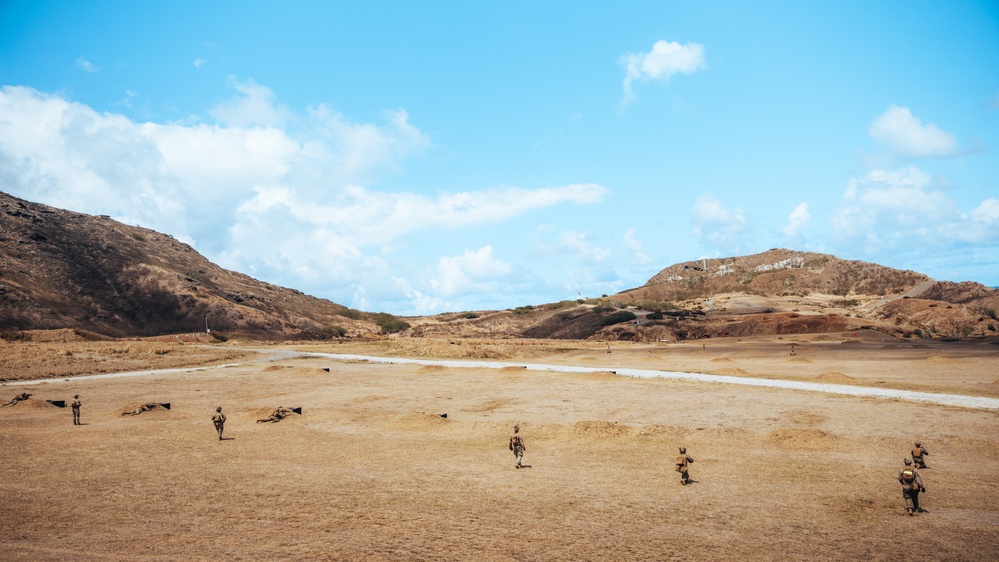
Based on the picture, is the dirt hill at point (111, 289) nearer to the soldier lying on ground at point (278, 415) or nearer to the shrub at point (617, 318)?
the shrub at point (617, 318)

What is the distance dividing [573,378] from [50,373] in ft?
145

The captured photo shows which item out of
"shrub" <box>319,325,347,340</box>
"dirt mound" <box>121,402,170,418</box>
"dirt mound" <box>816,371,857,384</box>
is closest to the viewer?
"dirt mound" <box>121,402,170,418</box>

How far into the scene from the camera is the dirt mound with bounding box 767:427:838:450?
21.9 meters

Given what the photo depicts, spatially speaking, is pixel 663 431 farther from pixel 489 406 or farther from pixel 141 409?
pixel 141 409

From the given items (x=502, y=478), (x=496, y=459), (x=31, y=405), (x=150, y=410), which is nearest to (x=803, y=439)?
(x=496, y=459)

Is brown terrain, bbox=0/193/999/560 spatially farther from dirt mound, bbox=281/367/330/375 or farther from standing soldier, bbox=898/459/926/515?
dirt mound, bbox=281/367/330/375

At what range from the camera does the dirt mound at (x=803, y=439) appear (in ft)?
71.8

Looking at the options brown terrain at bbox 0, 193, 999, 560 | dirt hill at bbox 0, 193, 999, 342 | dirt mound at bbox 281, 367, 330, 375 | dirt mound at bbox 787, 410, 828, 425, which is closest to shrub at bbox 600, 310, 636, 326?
dirt hill at bbox 0, 193, 999, 342

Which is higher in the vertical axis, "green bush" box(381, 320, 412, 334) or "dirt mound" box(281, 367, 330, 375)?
"green bush" box(381, 320, 412, 334)

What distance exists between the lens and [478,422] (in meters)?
28.8

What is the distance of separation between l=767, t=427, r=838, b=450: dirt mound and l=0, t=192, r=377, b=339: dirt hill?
359ft

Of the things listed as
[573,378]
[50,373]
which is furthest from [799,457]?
[50,373]

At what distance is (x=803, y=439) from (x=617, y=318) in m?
97.8

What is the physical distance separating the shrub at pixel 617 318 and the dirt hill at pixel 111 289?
63.3 m
